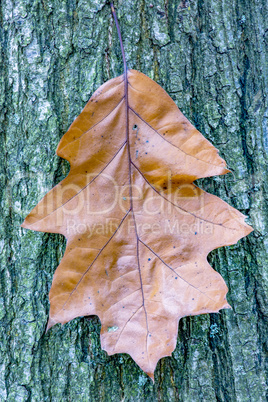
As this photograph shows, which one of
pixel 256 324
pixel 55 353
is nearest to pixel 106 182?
pixel 55 353

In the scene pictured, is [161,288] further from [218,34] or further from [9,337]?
[218,34]

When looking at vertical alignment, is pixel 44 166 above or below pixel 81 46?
below

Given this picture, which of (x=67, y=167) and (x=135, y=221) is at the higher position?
(x=67, y=167)

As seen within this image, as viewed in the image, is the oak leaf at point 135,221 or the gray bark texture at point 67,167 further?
the gray bark texture at point 67,167

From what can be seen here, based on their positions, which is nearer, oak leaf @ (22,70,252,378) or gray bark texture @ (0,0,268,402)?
oak leaf @ (22,70,252,378)
